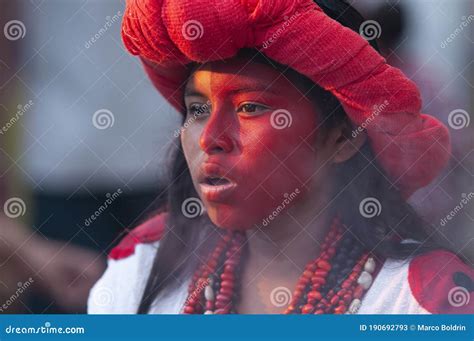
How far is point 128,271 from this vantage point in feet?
10.2

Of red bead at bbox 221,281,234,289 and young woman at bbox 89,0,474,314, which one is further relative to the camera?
red bead at bbox 221,281,234,289

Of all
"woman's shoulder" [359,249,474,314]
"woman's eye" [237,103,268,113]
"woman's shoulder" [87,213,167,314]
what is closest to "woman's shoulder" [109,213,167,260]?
"woman's shoulder" [87,213,167,314]

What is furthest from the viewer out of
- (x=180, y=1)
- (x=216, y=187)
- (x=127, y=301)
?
(x=127, y=301)

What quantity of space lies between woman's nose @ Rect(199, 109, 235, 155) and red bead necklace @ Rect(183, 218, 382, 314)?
1.13ft

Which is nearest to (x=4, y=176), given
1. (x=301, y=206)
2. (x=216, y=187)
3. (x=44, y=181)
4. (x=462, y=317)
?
(x=44, y=181)

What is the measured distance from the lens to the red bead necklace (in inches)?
111

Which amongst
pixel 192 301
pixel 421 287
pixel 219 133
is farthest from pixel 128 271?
pixel 421 287

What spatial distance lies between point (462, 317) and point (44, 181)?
5.21 ft

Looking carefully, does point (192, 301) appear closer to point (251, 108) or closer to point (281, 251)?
point (281, 251)

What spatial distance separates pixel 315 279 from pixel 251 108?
61 centimetres

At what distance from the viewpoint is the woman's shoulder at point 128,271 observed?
10.1 feet

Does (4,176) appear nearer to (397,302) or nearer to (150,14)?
(150,14)

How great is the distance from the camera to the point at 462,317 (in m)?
2.91

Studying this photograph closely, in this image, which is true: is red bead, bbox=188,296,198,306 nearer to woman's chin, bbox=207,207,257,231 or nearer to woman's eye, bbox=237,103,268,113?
woman's chin, bbox=207,207,257,231
